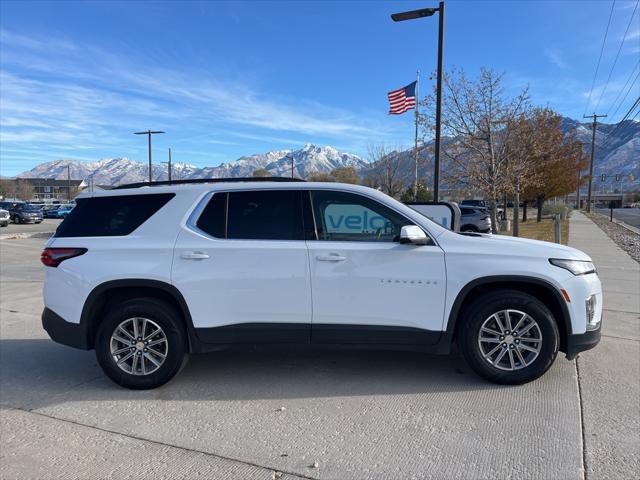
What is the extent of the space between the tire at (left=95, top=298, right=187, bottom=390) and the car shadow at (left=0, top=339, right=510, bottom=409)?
133 millimetres

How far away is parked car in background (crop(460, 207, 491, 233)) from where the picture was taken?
21.5m

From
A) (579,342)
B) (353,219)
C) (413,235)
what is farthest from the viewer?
(353,219)

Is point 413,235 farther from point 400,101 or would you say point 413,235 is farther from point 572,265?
point 400,101

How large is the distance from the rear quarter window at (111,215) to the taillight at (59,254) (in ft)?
0.49

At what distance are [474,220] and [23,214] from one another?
33796 millimetres

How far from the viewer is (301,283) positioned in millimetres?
3893

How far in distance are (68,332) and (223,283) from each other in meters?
1.50

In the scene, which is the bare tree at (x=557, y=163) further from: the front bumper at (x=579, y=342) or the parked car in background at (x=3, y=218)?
the parked car in background at (x=3, y=218)

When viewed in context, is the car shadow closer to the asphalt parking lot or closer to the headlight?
the asphalt parking lot

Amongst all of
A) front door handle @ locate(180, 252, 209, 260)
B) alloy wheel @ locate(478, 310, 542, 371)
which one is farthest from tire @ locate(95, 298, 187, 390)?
alloy wheel @ locate(478, 310, 542, 371)

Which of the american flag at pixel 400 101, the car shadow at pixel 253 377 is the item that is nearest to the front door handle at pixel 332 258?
the car shadow at pixel 253 377

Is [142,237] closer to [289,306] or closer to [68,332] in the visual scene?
[68,332]

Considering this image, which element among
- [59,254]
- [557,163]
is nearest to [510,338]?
[59,254]

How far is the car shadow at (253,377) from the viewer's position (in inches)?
157
